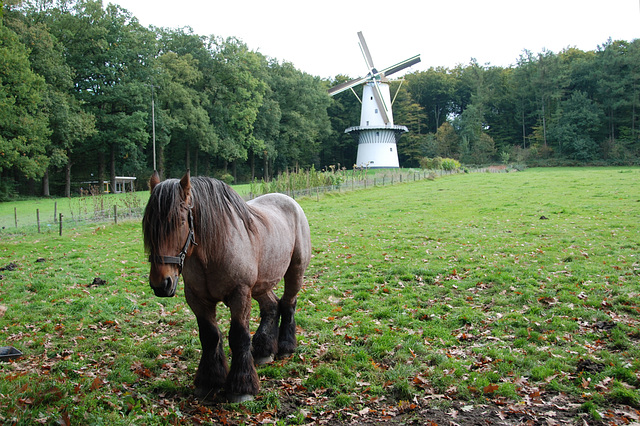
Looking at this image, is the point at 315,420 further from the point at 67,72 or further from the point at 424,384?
the point at 67,72

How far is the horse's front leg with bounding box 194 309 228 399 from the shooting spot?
158 inches

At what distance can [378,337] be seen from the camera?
17.6 feet

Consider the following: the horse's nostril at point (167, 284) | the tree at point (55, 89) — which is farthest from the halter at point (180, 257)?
the tree at point (55, 89)

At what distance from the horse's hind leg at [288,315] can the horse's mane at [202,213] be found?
1.09 m

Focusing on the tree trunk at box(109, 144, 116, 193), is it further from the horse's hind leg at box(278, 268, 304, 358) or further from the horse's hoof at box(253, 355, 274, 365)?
the horse's hoof at box(253, 355, 274, 365)

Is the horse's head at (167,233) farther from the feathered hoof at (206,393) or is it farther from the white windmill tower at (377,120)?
the white windmill tower at (377,120)

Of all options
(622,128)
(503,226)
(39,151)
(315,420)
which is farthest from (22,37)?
(622,128)

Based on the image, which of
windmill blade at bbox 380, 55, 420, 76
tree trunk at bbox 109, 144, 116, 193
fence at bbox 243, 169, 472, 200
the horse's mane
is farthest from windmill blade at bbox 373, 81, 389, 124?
the horse's mane

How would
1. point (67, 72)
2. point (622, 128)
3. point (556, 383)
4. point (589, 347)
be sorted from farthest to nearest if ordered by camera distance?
1. point (622, 128)
2. point (67, 72)
3. point (589, 347)
4. point (556, 383)

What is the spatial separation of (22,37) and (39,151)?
857 centimetres

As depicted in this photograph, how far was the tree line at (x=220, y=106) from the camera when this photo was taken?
3138cm

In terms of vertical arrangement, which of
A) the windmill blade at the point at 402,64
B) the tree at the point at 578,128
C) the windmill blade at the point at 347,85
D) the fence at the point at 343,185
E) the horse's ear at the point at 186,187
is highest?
the windmill blade at the point at 402,64

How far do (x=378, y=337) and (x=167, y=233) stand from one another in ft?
10.5

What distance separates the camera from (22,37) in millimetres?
30625
